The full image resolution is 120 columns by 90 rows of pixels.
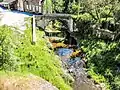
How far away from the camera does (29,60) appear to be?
44.9 meters

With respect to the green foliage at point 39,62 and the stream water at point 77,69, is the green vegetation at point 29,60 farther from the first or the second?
the stream water at point 77,69

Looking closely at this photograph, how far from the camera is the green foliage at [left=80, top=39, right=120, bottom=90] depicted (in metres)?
45.9

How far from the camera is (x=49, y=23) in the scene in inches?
2825

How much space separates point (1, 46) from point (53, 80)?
7.14m

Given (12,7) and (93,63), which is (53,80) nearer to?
(93,63)

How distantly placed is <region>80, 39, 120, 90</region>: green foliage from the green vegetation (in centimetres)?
527

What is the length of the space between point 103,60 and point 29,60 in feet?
37.5

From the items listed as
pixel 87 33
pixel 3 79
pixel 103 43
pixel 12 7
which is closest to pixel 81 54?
pixel 103 43

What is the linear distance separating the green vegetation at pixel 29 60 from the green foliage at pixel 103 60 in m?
5.27

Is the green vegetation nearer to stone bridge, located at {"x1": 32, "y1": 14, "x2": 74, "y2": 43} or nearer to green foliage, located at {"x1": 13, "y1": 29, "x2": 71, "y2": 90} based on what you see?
green foliage, located at {"x1": 13, "y1": 29, "x2": 71, "y2": 90}

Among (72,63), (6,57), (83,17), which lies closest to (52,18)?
(83,17)

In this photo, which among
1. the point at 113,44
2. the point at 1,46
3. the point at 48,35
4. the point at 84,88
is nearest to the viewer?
the point at 1,46

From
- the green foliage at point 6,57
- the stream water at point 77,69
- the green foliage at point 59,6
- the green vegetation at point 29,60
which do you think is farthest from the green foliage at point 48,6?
the green foliage at point 6,57

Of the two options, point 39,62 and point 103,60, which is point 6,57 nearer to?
point 39,62
